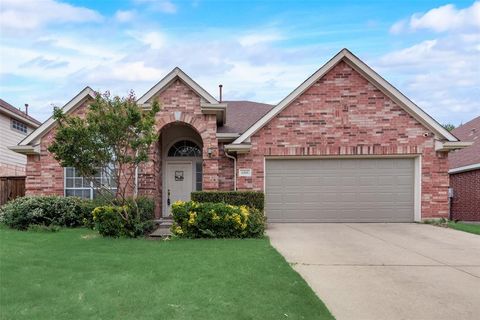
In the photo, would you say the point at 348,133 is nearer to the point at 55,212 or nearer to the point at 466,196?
the point at 466,196

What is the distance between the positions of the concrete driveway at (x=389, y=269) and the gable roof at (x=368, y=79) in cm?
368

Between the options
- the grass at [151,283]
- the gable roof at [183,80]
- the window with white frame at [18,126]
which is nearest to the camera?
the grass at [151,283]

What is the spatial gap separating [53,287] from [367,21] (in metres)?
9.75

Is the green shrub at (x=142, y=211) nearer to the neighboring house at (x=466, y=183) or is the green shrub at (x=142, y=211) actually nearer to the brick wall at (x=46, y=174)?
the brick wall at (x=46, y=174)

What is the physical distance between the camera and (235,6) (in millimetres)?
11117

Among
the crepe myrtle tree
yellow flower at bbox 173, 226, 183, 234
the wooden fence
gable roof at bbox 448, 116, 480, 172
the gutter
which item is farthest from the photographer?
gable roof at bbox 448, 116, 480, 172

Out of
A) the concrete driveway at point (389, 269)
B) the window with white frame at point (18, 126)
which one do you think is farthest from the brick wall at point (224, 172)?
the window with white frame at point (18, 126)

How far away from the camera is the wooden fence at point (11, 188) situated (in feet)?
54.6

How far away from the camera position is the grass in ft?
15.6

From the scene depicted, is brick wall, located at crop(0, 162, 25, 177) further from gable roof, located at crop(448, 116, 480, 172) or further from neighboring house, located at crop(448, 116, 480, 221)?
gable roof, located at crop(448, 116, 480, 172)

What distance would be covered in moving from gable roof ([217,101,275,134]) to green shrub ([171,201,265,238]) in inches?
207

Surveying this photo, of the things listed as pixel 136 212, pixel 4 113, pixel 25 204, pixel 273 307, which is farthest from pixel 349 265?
pixel 4 113

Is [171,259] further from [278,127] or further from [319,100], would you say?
[319,100]

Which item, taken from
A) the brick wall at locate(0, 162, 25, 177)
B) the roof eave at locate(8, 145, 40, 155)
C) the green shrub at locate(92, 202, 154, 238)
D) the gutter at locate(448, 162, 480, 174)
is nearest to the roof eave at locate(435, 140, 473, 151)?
the gutter at locate(448, 162, 480, 174)
